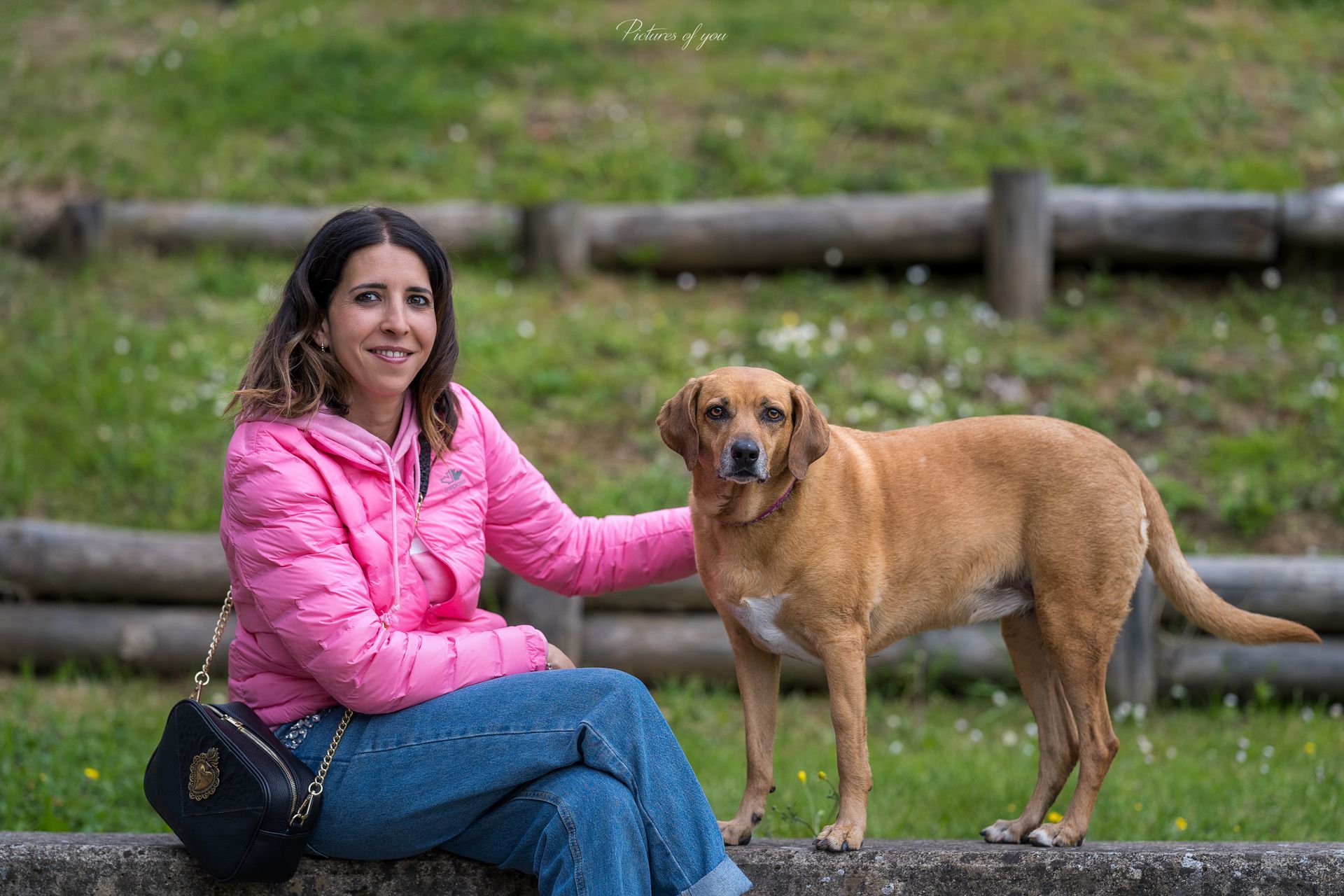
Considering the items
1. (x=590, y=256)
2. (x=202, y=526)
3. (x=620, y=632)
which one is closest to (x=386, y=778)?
(x=620, y=632)

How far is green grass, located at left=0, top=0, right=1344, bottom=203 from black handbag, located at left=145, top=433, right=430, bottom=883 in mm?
6992

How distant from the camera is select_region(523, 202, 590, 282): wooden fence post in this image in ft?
27.7

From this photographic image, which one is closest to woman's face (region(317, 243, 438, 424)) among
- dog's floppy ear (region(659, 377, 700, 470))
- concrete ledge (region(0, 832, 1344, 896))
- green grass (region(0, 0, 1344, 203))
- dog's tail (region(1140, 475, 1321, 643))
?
dog's floppy ear (region(659, 377, 700, 470))

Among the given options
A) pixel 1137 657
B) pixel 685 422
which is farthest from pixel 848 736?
pixel 1137 657

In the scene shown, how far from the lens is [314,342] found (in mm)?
3135

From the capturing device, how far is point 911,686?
5883 millimetres

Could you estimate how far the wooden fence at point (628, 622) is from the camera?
573 cm

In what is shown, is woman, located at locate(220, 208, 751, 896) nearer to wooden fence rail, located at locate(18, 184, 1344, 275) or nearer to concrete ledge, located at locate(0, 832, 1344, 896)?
concrete ledge, located at locate(0, 832, 1344, 896)

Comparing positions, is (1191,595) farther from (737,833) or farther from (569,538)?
(569,538)

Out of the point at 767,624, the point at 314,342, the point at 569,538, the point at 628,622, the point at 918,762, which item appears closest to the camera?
the point at 314,342

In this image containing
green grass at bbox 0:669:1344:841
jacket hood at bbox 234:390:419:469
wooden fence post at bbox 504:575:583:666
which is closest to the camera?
jacket hood at bbox 234:390:419:469

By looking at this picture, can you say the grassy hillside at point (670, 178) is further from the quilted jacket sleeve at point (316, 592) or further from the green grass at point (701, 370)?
the quilted jacket sleeve at point (316, 592)

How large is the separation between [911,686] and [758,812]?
2740mm

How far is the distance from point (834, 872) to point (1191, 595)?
1314mm
